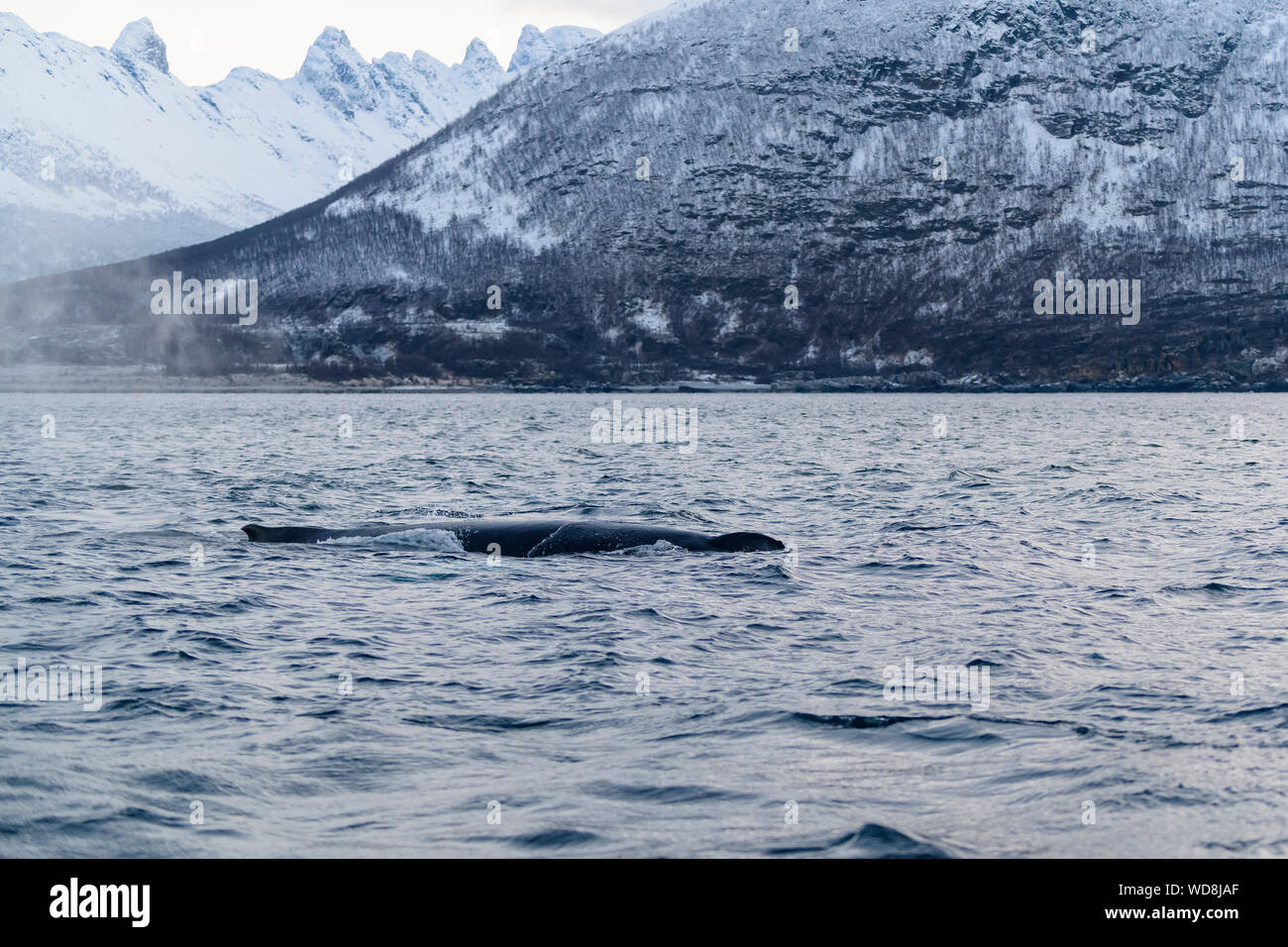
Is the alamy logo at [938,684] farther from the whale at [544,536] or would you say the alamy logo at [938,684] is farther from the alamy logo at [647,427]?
the alamy logo at [647,427]

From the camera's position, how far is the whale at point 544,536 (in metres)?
25.0

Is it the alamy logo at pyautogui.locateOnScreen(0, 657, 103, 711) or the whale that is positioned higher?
the whale

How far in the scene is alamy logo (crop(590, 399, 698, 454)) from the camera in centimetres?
7669

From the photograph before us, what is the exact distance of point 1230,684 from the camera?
47.4ft

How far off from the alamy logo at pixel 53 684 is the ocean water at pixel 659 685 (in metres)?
0.16

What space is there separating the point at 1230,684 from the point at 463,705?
831 cm
